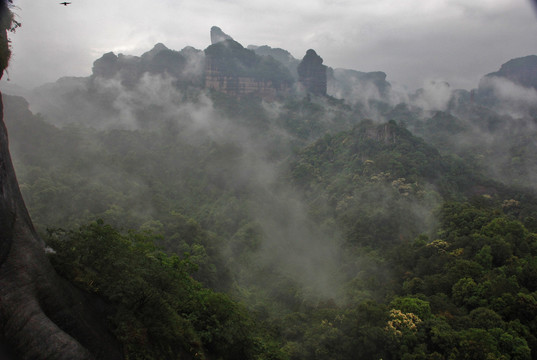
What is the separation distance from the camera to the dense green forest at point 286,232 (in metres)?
13.5

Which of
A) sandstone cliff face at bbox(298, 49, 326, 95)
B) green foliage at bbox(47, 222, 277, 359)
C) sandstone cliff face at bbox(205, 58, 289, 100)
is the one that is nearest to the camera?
green foliage at bbox(47, 222, 277, 359)

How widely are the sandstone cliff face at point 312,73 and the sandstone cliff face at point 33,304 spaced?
142172mm

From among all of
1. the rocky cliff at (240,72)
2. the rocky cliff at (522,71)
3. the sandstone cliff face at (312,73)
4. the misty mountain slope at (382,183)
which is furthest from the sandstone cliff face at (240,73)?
the rocky cliff at (522,71)

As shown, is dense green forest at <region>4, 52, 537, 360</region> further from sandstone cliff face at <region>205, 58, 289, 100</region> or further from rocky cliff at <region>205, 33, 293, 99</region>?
rocky cliff at <region>205, 33, 293, 99</region>

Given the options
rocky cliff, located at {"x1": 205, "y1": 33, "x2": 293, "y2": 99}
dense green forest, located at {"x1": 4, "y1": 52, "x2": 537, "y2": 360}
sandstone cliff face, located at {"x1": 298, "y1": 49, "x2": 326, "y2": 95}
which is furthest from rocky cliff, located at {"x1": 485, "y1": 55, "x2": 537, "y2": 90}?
rocky cliff, located at {"x1": 205, "y1": 33, "x2": 293, "y2": 99}

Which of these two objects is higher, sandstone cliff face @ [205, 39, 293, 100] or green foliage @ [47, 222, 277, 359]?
sandstone cliff face @ [205, 39, 293, 100]

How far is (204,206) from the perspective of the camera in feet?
216

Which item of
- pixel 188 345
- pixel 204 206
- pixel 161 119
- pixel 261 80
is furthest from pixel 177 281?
pixel 261 80

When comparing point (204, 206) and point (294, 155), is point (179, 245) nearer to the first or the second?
point (204, 206)

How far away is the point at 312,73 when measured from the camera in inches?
5709

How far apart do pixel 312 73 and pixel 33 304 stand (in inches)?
5789

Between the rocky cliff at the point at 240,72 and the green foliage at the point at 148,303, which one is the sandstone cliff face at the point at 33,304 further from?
the rocky cliff at the point at 240,72

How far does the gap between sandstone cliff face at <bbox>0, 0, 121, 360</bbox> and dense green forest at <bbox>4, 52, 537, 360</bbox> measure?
0.83 metres

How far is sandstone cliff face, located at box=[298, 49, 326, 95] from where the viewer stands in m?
144
